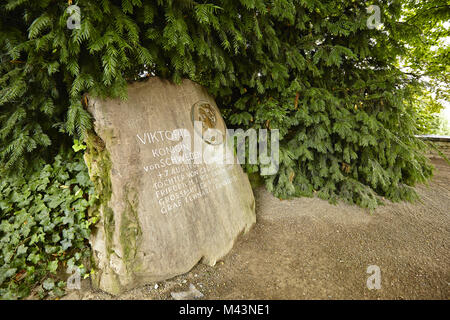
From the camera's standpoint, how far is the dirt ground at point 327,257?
2350 mm

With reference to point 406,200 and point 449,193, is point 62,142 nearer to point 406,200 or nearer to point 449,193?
point 406,200

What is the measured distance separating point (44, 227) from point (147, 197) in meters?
1.21

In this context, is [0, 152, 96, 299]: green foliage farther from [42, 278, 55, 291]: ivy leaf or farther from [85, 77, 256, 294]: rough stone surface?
[85, 77, 256, 294]: rough stone surface

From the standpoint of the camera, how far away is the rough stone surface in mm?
2291

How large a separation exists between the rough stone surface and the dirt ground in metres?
0.24

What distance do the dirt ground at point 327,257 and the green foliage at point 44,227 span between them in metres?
0.41

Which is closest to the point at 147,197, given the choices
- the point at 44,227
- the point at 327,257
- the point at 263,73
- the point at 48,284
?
the point at 44,227

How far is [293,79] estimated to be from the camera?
3.98m

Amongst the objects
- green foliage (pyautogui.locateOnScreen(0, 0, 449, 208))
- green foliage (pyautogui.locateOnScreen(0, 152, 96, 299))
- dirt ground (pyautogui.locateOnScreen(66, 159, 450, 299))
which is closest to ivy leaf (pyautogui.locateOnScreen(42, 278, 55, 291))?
green foliage (pyautogui.locateOnScreen(0, 152, 96, 299))

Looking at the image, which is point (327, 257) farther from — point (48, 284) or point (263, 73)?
point (48, 284)

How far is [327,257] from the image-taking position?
114 inches

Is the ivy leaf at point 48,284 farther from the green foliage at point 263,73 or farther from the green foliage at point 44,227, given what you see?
the green foliage at point 263,73

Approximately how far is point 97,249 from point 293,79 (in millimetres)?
4045
